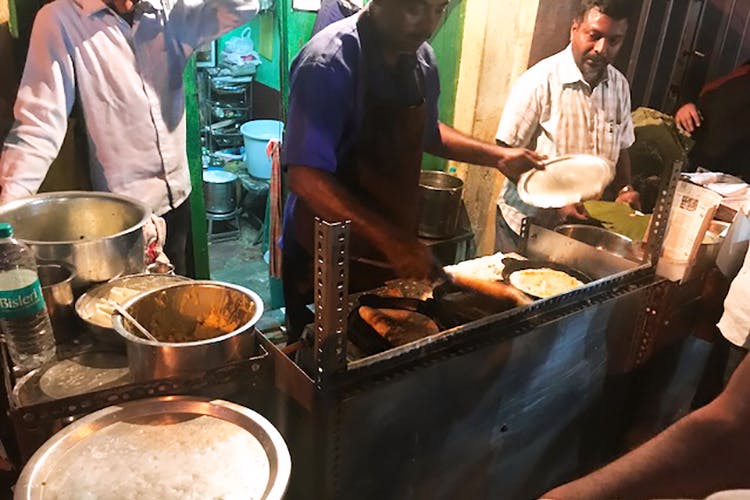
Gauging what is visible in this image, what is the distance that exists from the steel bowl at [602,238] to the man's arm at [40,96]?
2418mm

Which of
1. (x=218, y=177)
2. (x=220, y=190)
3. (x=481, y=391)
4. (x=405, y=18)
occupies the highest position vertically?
(x=405, y=18)

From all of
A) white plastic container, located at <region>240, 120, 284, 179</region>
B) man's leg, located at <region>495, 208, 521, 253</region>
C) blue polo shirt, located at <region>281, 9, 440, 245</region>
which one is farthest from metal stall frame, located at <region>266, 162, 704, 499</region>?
white plastic container, located at <region>240, 120, 284, 179</region>

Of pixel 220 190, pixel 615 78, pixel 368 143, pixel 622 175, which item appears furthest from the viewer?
pixel 220 190

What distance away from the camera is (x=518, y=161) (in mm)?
2648

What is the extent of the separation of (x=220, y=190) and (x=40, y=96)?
9.33 feet

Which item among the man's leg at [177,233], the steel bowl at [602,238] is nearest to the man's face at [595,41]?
the steel bowl at [602,238]

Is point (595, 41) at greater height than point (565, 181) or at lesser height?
greater

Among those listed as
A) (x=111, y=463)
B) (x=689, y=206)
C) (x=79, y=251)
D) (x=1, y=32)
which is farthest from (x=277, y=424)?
(x=1, y=32)

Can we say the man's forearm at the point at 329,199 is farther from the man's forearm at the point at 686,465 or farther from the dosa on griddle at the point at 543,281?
the man's forearm at the point at 686,465

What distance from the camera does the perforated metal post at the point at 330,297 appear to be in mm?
1336

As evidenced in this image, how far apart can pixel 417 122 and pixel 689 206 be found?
4.20 ft

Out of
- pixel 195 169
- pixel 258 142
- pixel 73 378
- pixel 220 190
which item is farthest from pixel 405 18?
pixel 220 190

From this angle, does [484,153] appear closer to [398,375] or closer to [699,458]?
[398,375]

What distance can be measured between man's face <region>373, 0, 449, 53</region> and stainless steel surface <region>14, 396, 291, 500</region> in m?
1.70
